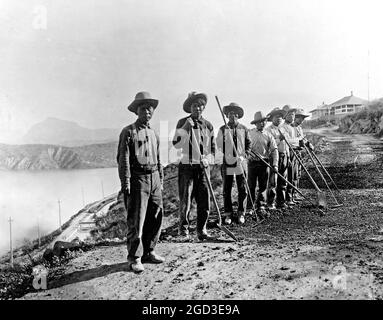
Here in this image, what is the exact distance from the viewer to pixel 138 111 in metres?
4.31

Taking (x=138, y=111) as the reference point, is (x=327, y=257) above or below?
below

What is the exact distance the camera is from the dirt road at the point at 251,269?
3.41 metres

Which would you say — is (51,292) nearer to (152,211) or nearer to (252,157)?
(152,211)

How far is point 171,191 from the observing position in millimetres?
17797

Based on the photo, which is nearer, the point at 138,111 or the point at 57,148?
the point at 138,111

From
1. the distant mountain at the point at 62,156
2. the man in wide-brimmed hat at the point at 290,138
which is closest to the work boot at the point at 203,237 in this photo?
the man in wide-brimmed hat at the point at 290,138

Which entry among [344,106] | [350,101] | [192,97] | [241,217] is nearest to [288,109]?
[241,217]

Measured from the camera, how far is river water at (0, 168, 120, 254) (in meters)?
61.6

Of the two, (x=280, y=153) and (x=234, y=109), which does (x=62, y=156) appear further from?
(x=234, y=109)

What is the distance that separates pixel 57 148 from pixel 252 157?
172939mm
